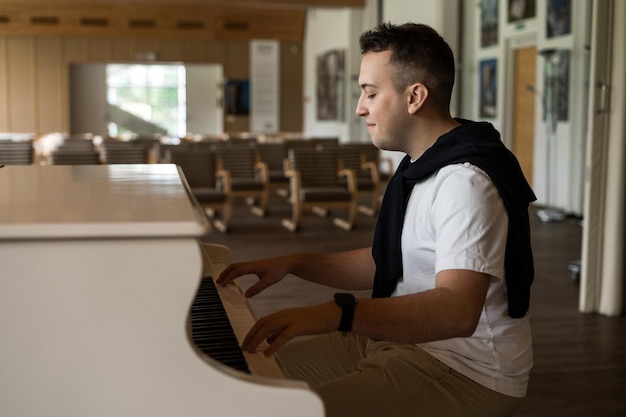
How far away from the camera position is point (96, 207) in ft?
5.16

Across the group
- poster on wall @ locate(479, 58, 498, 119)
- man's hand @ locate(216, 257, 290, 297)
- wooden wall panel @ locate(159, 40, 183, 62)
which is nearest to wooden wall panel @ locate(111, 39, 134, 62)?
wooden wall panel @ locate(159, 40, 183, 62)

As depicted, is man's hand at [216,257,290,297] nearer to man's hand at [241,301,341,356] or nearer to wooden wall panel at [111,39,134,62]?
man's hand at [241,301,341,356]

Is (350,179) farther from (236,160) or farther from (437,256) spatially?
(437,256)

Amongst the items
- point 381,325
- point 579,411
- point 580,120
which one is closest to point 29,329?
point 381,325

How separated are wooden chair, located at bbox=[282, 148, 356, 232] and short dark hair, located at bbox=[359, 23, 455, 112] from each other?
7.57 meters

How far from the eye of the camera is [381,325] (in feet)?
5.73

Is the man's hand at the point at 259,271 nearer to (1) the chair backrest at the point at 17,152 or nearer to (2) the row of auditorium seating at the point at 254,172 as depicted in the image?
(2) the row of auditorium seating at the point at 254,172

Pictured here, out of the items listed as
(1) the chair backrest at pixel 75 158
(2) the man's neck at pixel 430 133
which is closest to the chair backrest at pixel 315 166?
(1) the chair backrest at pixel 75 158

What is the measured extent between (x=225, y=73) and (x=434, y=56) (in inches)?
849

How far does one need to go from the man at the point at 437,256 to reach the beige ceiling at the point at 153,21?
18.5 metres

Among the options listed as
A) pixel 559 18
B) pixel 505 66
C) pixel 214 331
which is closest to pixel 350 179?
pixel 559 18

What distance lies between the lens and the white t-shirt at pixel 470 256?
1.86 metres

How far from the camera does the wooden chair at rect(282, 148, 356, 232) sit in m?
9.70

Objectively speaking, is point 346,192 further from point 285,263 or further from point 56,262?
point 56,262
